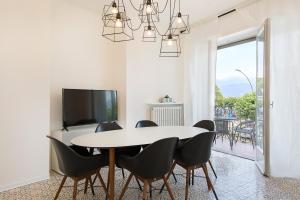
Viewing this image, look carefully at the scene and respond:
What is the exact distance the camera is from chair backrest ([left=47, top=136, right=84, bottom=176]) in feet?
7.26

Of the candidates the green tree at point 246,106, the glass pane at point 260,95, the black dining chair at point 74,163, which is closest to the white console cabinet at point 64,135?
the black dining chair at point 74,163

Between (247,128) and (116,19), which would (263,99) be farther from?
(116,19)

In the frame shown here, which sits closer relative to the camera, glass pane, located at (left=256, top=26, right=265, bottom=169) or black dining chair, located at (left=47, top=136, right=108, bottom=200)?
black dining chair, located at (left=47, top=136, right=108, bottom=200)

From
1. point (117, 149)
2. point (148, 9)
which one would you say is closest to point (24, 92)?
point (117, 149)

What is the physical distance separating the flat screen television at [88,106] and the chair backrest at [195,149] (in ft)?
6.70

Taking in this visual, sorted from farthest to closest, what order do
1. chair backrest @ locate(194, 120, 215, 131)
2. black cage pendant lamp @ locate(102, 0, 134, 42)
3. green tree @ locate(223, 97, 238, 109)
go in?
green tree @ locate(223, 97, 238, 109), chair backrest @ locate(194, 120, 215, 131), black cage pendant lamp @ locate(102, 0, 134, 42)

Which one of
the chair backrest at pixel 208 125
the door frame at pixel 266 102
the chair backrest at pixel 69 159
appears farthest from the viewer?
the chair backrest at pixel 208 125

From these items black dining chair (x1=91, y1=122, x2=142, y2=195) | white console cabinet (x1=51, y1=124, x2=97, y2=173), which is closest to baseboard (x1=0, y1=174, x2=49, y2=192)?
white console cabinet (x1=51, y1=124, x2=97, y2=173)

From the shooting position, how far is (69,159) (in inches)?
87.5

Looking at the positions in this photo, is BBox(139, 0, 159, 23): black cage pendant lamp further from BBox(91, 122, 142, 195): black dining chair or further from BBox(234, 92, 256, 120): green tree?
BBox(234, 92, 256, 120): green tree

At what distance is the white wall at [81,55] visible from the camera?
12.6 feet

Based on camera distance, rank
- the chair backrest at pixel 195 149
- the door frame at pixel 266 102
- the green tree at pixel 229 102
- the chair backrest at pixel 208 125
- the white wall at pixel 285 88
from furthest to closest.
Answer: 1. the green tree at pixel 229 102
2. the chair backrest at pixel 208 125
3. the door frame at pixel 266 102
4. the white wall at pixel 285 88
5. the chair backrest at pixel 195 149

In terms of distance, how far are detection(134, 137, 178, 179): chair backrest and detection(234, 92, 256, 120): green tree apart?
3946mm

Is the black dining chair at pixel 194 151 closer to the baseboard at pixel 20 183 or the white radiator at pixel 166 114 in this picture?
the baseboard at pixel 20 183
